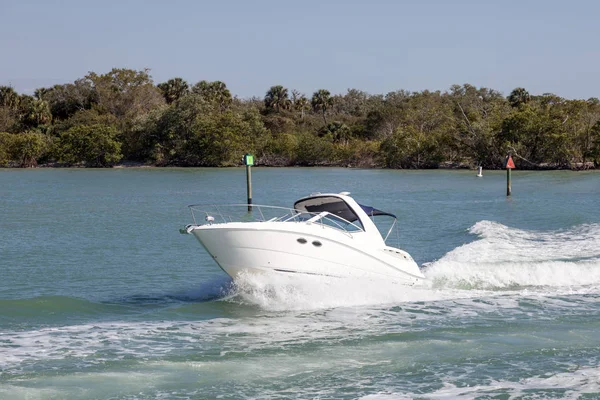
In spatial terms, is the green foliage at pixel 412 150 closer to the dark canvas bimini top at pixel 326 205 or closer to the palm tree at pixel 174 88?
the palm tree at pixel 174 88

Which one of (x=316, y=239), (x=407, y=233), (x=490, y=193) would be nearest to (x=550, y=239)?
(x=407, y=233)

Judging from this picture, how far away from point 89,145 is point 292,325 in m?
91.2

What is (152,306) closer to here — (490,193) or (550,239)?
(550,239)

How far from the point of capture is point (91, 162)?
10219 centimetres

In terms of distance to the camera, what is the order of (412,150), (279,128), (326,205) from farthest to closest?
(279,128) → (412,150) → (326,205)

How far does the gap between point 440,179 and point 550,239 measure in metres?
41.8

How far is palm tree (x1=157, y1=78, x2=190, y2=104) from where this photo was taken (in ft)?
394

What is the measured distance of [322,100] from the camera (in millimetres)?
121562

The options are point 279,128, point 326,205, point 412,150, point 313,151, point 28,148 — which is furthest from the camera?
point 279,128

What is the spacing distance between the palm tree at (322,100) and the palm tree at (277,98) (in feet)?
18.0

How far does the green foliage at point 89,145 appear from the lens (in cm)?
9944

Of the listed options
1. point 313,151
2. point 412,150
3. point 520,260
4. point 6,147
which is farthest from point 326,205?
point 6,147

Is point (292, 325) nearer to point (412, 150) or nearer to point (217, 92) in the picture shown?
point (412, 150)

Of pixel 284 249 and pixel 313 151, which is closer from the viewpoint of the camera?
pixel 284 249
